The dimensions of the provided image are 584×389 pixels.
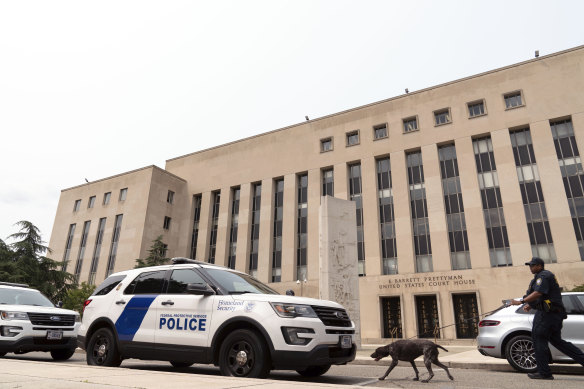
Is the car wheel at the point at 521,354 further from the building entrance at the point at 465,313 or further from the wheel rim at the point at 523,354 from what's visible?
the building entrance at the point at 465,313

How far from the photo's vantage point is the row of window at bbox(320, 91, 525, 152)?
94.4 ft

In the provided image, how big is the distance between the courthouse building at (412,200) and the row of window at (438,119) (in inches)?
3.9

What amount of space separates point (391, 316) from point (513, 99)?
1868cm

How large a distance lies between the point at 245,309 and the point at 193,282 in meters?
1.28

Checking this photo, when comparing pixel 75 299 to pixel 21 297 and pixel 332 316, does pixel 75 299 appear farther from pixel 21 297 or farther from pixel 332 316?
pixel 332 316

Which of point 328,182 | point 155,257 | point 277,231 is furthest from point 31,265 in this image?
point 328,182

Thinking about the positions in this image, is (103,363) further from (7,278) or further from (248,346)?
(7,278)

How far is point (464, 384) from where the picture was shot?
579 cm

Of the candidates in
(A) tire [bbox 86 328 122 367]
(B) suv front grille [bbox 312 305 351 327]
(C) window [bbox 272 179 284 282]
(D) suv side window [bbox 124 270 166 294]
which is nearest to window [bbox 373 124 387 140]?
(C) window [bbox 272 179 284 282]

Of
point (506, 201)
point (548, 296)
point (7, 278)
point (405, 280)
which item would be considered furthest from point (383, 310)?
point (7, 278)

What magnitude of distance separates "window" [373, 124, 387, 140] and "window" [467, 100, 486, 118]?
6.64 m

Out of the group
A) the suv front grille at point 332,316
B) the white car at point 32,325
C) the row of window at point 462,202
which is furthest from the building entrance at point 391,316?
the suv front grille at point 332,316

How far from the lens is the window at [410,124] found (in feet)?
104

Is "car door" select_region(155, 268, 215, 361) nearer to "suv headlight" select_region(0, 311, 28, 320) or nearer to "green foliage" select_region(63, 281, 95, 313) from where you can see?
"suv headlight" select_region(0, 311, 28, 320)
